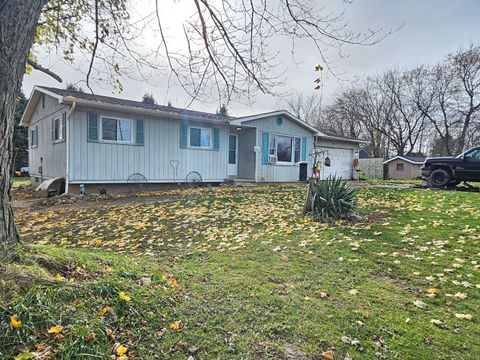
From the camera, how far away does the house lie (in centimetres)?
1074

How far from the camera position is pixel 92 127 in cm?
1082

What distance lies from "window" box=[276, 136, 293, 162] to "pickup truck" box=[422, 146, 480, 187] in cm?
649

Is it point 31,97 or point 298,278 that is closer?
point 298,278

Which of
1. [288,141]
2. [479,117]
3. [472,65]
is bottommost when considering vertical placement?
[288,141]

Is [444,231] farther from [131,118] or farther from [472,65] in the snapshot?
[472,65]

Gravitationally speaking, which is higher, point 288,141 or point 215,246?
point 288,141

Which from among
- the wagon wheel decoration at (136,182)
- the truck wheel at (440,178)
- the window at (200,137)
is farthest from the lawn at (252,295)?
the truck wheel at (440,178)

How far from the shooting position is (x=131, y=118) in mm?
11750

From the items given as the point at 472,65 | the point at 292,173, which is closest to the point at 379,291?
the point at 292,173

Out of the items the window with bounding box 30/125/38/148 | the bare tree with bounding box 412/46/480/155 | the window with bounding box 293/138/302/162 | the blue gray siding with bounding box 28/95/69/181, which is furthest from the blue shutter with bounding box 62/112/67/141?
the bare tree with bounding box 412/46/480/155

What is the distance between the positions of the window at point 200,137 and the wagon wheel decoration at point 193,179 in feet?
4.14

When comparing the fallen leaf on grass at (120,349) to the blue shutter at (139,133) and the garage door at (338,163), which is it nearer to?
the blue shutter at (139,133)

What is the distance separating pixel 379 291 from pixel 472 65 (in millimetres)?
34395

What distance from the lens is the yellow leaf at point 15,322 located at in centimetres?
181
